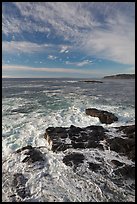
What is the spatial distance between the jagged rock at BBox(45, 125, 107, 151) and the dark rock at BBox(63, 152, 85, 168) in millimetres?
849

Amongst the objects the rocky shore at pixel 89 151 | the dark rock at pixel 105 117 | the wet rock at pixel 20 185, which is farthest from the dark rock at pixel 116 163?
the dark rock at pixel 105 117

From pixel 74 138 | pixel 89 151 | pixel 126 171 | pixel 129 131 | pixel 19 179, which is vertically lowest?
pixel 19 179

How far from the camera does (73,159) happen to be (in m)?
9.26

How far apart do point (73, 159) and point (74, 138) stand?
2339 millimetres

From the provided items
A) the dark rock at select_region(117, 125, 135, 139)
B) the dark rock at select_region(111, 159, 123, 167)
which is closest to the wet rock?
the dark rock at select_region(111, 159, 123, 167)

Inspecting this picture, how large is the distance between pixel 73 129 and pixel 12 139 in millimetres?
4145

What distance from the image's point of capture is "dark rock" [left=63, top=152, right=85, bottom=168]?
893 cm

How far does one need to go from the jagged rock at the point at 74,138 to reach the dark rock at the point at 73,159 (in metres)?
0.85

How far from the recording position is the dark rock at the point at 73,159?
8.93 meters

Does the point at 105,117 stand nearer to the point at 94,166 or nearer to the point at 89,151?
the point at 89,151

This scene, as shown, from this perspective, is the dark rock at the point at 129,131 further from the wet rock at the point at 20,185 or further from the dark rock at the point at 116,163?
the wet rock at the point at 20,185

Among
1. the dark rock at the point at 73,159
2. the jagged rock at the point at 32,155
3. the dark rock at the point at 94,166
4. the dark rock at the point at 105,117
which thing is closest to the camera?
the dark rock at the point at 94,166

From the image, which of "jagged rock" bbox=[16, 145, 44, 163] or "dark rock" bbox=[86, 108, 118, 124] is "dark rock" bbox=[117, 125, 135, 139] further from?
"jagged rock" bbox=[16, 145, 44, 163]

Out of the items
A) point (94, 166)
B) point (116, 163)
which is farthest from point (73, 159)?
point (116, 163)
